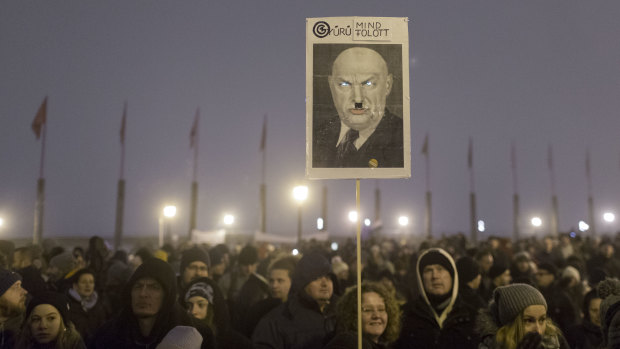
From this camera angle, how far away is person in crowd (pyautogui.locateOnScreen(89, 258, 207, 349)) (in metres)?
→ 4.32

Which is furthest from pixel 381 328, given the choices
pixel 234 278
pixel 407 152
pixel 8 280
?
pixel 234 278

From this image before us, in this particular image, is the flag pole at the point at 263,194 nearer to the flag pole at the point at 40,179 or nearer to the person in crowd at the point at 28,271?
the flag pole at the point at 40,179

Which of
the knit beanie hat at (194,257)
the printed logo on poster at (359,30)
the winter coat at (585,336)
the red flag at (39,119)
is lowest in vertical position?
the winter coat at (585,336)

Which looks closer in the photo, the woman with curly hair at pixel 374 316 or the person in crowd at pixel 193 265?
the woman with curly hair at pixel 374 316

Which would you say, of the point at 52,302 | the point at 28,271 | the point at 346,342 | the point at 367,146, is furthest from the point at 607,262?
the point at 52,302

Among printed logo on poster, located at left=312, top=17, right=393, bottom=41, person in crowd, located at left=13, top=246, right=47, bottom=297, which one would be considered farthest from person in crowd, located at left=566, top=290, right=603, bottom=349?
person in crowd, located at left=13, top=246, right=47, bottom=297

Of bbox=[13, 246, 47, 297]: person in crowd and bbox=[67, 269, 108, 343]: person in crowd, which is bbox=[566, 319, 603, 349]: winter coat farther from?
bbox=[13, 246, 47, 297]: person in crowd

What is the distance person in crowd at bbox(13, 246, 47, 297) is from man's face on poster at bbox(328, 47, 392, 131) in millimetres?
4838

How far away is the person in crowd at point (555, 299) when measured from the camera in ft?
25.1

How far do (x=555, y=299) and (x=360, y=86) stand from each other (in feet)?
19.5

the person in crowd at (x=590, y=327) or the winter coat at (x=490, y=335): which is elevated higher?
the winter coat at (x=490, y=335)

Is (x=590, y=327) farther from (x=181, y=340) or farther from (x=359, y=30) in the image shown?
(x=181, y=340)

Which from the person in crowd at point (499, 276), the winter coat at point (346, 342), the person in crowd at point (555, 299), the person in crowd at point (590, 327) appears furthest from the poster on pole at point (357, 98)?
the person in crowd at point (499, 276)

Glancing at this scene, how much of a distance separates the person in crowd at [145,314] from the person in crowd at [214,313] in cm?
99
